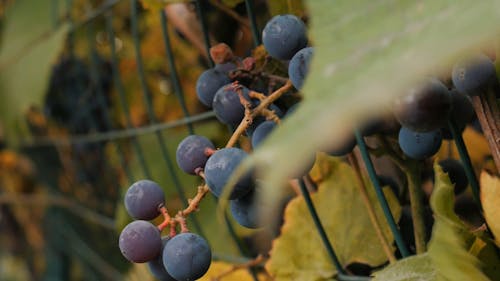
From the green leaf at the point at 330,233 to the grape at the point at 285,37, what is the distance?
18 centimetres

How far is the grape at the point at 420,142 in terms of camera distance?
0.42 m

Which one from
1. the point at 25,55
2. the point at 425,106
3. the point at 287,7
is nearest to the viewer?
the point at 425,106

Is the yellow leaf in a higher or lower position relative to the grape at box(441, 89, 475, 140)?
lower

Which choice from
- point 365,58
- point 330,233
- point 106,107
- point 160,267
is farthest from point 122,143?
point 365,58

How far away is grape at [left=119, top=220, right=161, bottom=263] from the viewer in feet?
1.34

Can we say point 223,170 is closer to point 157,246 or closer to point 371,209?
point 157,246

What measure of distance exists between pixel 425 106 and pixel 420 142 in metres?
0.09

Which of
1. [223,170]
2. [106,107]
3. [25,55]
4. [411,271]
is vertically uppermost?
[25,55]

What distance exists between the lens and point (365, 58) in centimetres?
18

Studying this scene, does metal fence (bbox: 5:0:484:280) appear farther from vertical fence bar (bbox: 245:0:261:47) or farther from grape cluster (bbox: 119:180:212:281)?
grape cluster (bbox: 119:180:212:281)

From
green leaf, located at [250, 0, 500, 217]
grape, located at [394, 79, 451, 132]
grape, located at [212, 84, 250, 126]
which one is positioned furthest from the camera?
grape, located at [212, 84, 250, 126]

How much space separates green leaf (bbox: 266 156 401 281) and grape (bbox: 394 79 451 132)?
21 centimetres

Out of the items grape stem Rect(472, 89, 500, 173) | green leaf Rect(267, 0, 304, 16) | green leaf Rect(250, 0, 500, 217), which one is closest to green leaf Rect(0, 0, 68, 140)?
green leaf Rect(267, 0, 304, 16)

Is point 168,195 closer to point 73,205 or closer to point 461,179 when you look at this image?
point 461,179
